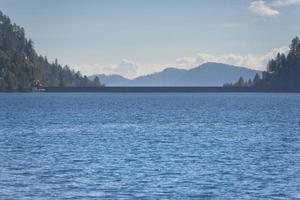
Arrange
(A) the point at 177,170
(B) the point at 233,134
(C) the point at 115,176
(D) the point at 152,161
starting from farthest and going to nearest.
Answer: (B) the point at 233,134, (D) the point at 152,161, (A) the point at 177,170, (C) the point at 115,176

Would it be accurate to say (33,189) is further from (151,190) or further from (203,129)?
(203,129)

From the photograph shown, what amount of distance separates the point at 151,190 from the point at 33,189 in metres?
8.37

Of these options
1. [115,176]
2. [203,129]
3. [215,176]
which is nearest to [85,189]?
[115,176]

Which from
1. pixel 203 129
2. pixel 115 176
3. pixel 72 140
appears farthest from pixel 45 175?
pixel 203 129

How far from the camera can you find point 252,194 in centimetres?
5084

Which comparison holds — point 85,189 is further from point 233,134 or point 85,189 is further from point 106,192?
point 233,134

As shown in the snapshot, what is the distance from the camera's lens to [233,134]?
349 ft

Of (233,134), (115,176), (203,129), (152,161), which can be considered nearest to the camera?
(115,176)

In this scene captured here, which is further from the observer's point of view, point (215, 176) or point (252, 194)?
point (215, 176)

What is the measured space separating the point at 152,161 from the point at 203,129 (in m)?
49.1

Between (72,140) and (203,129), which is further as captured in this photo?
(203,129)

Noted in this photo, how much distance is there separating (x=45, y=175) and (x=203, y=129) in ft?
199

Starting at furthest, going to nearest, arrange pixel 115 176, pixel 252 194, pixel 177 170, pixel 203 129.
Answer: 1. pixel 203 129
2. pixel 177 170
3. pixel 115 176
4. pixel 252 194

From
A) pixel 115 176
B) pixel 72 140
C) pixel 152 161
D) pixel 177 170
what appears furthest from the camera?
pixel 72 140
